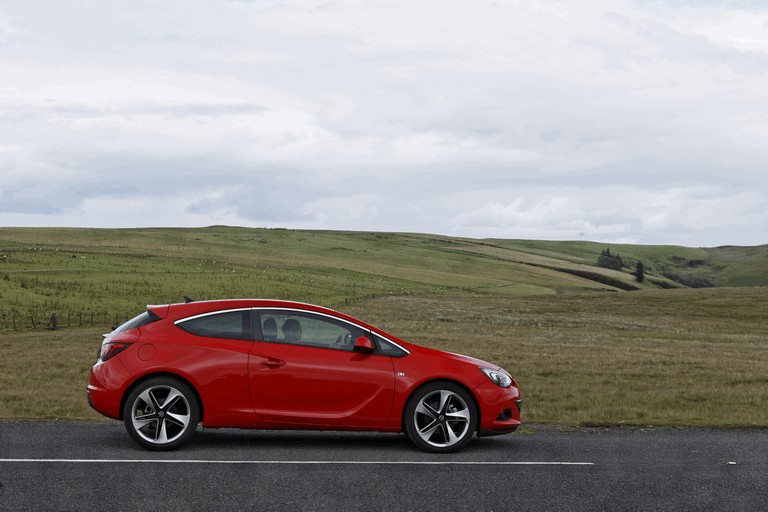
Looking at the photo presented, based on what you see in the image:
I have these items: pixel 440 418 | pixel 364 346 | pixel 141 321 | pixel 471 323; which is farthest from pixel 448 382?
pixel 471 323

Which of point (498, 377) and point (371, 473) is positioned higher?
point (498, 377)

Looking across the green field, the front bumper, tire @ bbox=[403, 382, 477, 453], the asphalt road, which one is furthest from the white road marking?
the green field

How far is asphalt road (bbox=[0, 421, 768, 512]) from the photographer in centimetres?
839

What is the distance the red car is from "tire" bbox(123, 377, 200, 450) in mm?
12

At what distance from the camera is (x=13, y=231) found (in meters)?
143

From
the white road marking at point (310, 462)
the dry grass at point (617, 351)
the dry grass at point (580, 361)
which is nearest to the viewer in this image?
the white road marking at point (310, 462)

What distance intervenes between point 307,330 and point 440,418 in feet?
6.60

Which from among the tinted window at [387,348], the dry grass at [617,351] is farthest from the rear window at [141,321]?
the dry grass at [617,351]

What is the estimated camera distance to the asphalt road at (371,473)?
839 cm

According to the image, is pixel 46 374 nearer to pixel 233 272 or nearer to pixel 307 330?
pixel 307 330

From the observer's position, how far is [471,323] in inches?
1929

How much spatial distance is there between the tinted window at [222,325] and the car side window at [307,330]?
213 mm

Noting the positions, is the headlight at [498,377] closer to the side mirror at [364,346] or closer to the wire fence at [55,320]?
the side mirror at [364,346]

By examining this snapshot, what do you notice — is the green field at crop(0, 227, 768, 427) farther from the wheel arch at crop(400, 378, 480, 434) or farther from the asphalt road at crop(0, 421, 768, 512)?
the wheel arch at crop(400, 378, 480, 434)
